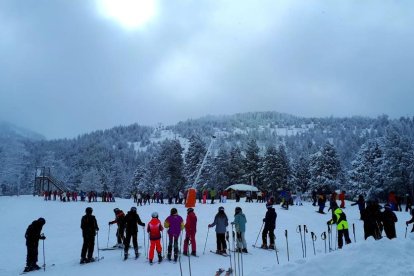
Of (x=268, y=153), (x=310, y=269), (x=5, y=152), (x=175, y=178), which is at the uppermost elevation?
(x=5, y=152)

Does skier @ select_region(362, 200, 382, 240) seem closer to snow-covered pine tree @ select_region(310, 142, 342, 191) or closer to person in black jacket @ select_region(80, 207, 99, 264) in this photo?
person in black jacket @ select_region(80, 207, 99, 264)

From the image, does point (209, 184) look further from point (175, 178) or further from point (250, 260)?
point (250, 260)

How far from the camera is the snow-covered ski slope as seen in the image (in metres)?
7.66

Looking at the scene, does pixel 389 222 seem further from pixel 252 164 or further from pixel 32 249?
pixel 252 164

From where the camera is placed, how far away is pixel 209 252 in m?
14.2

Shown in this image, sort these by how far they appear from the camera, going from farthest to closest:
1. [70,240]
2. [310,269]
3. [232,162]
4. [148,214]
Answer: [232,162]
[148,214]
[70,240]
[310,269]

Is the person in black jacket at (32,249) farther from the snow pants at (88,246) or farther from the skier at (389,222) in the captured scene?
the skier at (389,222)

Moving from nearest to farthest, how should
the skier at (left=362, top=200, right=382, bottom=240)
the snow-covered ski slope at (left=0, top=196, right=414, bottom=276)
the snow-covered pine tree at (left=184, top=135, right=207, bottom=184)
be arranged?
the snow-covered ski slope at (left=0, top=196, right=414, bottom=276) < the skier at (left=362, top=200, right=382, bottom=240) < the snow-covered pine tree at (left=184, top=135, right=207, bottom=184)

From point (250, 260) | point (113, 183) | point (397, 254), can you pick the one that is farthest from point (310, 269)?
point (113, 183)

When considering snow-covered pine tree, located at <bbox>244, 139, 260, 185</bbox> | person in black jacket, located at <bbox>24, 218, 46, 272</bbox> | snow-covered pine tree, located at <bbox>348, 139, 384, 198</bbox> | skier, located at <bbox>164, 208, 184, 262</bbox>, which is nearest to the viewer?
person in black jacket, located at <bbox>24, 218, 46, 272</bbox>

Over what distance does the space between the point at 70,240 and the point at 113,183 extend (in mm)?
92824

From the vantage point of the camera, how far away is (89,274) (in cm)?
1110

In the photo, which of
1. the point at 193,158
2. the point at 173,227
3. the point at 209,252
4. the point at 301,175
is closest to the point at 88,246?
the point at 173,227

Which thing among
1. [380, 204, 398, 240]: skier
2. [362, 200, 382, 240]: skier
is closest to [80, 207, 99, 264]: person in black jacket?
[362, 200, 382, 240]: skier
